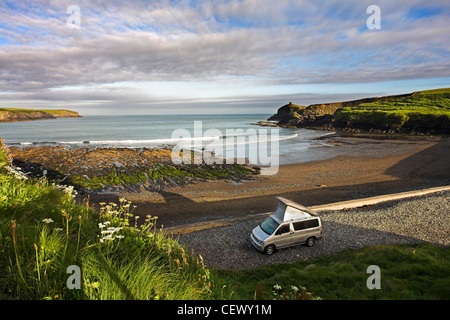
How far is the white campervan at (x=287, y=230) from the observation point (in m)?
11.0

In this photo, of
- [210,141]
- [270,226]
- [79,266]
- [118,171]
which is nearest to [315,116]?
[210,141]

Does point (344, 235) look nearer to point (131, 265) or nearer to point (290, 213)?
point (290, 213)

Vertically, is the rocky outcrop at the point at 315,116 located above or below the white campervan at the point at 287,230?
above

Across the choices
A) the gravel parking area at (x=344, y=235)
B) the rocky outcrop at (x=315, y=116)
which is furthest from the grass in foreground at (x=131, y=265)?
the rocky outcrop at (x=315, y=116)

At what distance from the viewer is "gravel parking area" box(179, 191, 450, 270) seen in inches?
429

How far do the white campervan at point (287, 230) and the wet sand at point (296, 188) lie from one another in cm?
568

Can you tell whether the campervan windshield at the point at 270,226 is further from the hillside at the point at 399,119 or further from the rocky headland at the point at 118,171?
the hillside at the point at 399,119

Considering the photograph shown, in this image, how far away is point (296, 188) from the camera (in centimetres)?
2286

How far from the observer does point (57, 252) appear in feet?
13.2

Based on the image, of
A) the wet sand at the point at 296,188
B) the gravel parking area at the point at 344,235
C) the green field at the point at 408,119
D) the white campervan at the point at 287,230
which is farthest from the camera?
the green field at the point at 408,119

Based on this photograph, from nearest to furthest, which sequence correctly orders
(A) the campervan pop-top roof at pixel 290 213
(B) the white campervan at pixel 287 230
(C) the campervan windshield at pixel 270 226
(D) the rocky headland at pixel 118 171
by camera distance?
(B) the white campervan at pixel 287 230
(C) the campervan windshield at pixel 270 226
(A) the campervan pop-top roof at pixel 290 213
(D) the rocky headland at pixel 118 171

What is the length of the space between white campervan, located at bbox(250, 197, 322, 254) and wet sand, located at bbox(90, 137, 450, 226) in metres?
5.68

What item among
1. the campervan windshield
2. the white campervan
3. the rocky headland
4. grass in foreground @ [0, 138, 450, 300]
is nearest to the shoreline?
the rocky headland

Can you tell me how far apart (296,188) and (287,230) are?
12.3m
